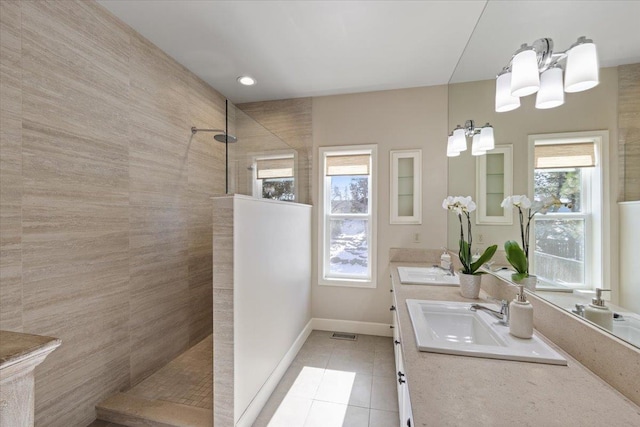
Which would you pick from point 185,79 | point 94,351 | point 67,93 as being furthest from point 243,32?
point 94,351

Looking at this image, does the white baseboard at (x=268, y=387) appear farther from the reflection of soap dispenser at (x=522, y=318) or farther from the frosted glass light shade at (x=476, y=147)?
the frosted glass light shade at (x=476, y=147)

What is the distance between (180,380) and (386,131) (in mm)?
3161

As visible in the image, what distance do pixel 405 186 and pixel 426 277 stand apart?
3.85 feet

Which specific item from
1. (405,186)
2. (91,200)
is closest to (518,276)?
(405,186)

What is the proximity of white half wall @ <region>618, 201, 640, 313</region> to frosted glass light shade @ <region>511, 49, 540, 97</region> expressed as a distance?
0.66m

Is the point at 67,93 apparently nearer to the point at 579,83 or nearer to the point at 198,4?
the point at 198,4

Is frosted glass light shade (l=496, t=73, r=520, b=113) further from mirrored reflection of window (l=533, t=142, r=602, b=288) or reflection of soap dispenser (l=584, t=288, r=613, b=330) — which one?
reflection of soap dispenser (l=584, t=288, r=613, b=330)

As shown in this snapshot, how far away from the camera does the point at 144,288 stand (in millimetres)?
2145

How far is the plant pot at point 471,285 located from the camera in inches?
65.5

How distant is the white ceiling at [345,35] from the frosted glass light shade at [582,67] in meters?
0.12

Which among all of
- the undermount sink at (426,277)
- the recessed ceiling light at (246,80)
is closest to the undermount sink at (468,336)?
the undermount sink at (426,277)

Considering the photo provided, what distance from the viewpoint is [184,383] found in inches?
82.5

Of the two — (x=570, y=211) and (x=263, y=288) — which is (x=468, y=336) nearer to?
(x=570, y=211)

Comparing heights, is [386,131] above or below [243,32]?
below
